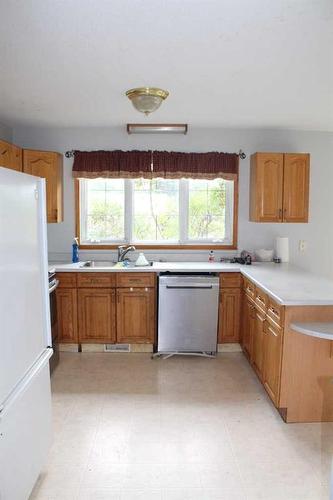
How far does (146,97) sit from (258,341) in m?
2.16

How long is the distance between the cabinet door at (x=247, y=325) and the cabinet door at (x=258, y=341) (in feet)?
0.39

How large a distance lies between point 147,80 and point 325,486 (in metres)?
2.73

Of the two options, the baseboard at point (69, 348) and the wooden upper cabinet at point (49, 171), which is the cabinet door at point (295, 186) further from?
the baseboard at point (69, 348)

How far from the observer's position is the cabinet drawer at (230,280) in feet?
13.0

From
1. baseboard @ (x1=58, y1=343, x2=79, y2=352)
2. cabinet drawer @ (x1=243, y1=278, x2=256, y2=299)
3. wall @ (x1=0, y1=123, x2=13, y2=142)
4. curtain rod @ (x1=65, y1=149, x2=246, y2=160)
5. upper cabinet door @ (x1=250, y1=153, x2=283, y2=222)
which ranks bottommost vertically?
baseboard @ (x1=58, y1=343, x2=79, y2=352)

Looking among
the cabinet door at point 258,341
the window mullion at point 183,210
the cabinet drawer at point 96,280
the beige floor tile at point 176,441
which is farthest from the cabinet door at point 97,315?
the cabinet door at point 258,341

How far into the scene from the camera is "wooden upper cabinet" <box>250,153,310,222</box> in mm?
4070

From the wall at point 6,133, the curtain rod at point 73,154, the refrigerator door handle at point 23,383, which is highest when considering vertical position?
the wall at point 6,133

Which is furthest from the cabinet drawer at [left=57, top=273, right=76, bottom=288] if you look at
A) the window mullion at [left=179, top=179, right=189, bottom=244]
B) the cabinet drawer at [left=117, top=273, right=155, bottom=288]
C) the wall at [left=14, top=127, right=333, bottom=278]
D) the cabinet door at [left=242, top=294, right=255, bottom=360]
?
the cabinet door at [left=242, top=294, right=255, bottom=360]

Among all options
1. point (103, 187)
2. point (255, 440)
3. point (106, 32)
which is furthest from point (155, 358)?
point (106, 32)

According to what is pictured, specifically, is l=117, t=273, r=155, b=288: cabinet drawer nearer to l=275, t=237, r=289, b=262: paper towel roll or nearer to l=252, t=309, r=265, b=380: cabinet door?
l=252, t=309, r=265, b=380: cabinet door

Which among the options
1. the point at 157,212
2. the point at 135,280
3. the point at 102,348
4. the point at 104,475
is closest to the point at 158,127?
the point at 157,212

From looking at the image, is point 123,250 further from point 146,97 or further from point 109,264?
point 146,97

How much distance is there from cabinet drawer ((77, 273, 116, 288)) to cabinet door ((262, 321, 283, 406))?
1.64 m
